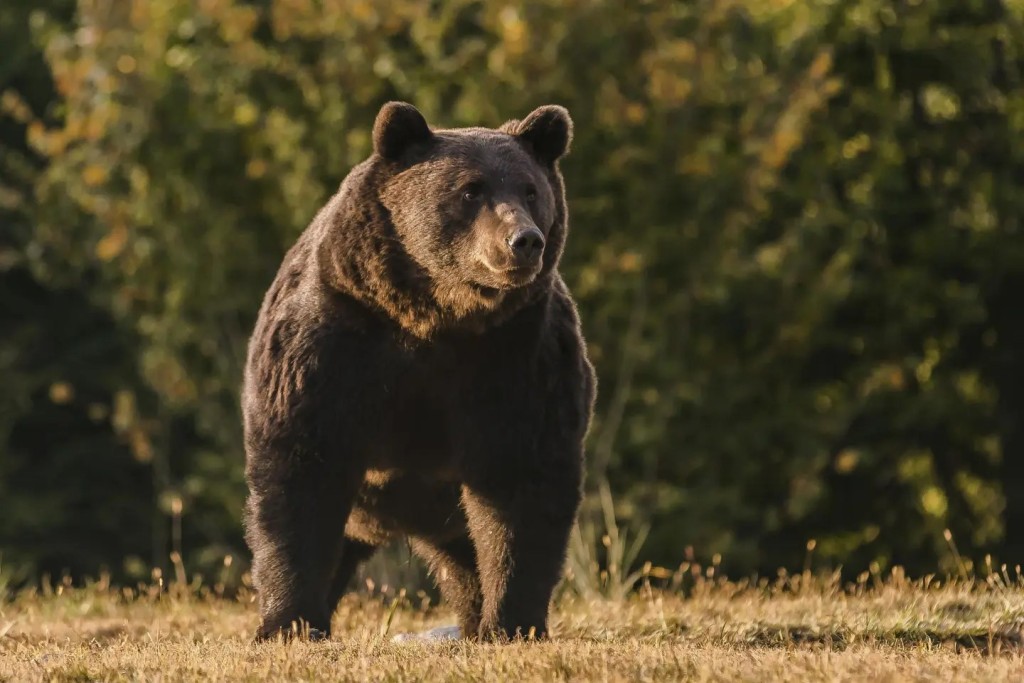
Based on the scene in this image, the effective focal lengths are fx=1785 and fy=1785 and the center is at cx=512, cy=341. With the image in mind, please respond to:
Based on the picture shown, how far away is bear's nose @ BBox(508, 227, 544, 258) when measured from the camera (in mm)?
6414

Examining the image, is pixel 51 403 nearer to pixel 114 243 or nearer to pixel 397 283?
pixel 114 243

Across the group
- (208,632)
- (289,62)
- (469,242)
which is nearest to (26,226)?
(289,62)

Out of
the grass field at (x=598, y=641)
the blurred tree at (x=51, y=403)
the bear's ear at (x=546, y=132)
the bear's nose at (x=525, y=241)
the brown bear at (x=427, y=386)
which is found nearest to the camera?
the grass field at (x=598, y=641)

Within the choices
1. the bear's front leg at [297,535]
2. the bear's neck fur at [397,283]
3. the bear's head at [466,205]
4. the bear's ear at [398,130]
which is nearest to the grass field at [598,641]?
the bear's front leg at [297,535]

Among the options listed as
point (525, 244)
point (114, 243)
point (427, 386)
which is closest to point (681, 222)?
point (114, 243)

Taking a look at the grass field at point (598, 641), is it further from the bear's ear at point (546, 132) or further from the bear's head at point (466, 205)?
the bear's ear at point (546, 132)

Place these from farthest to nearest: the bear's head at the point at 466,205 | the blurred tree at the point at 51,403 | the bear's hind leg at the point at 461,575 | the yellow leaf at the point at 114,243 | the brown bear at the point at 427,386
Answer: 1. the blurred tree at the point at 51,403
2. the yellow leaf at the point at 114,243
3. the bear's hind leg at the point at 461,575
4. the brown bear at the point at 427,386
5. the bear's head at the point at 466,205

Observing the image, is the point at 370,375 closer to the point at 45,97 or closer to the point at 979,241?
the point at 979,241

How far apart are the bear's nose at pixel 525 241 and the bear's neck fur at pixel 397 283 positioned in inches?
14.7

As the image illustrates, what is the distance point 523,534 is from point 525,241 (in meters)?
1.19

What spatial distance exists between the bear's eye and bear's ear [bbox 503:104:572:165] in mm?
442

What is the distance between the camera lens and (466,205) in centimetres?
684

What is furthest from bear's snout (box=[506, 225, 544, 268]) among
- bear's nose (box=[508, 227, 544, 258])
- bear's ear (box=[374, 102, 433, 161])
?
bear's ear (box=[374, 102, 433, 161])

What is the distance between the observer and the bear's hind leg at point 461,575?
7.75 meters
